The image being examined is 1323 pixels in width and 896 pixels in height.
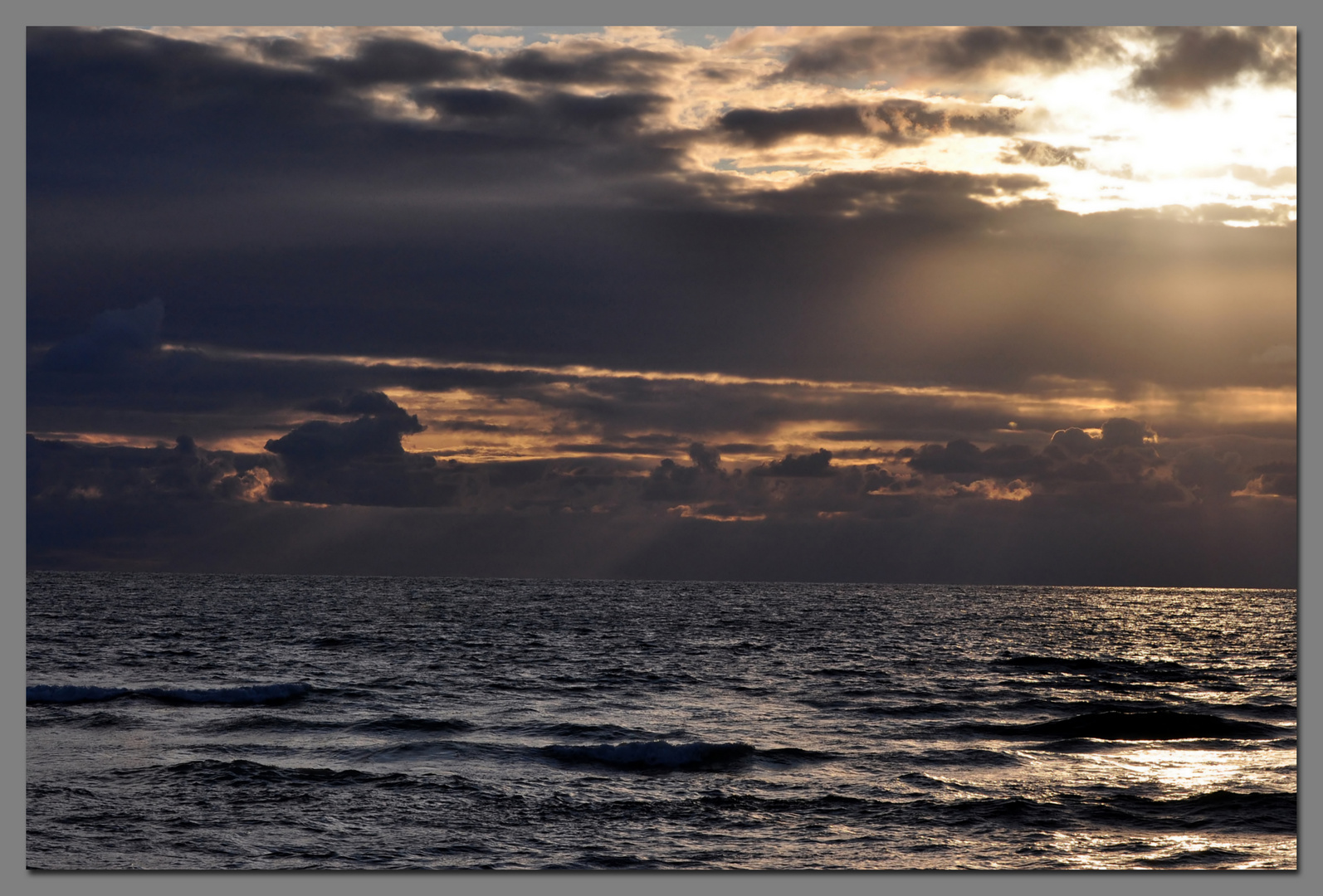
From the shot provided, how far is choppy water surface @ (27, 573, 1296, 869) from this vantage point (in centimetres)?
1178

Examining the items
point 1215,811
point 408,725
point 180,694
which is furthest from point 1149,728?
point 180,694

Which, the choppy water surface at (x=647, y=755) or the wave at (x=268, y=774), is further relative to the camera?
the wave at (x=268, y=774)

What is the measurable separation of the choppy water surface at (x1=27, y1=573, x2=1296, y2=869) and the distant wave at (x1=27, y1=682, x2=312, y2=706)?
0.10 m

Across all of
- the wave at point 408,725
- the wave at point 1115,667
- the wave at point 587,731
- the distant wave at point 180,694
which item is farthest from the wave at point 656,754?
the wave at point 1115,667

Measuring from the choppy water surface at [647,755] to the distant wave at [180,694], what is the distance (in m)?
0.10

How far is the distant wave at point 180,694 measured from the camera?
19875 millimetres

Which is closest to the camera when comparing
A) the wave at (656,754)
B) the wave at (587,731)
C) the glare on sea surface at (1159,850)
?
the glare on sea surface at (1159,850)

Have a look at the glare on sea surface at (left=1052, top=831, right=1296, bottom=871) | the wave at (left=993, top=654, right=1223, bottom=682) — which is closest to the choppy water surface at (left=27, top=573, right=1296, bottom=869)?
the glare on sea surface at (left=1052, top=831, right=1296, bottom=871)

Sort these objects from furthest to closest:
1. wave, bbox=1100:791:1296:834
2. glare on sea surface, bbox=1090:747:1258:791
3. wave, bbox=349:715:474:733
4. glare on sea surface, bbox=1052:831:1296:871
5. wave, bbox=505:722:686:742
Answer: wave, bbox=349:715:474:733 → wave, bbox=505:722:686:742 → glare on sea surface, bbox=1090:747:1258:791 → wave, bbox=1100:791:1296:834 → glare on sea surface, bbox=1052:831:1296:871

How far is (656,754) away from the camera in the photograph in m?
16.4

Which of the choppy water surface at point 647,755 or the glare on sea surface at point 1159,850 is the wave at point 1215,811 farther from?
the glare on sea surface at point 1159,850

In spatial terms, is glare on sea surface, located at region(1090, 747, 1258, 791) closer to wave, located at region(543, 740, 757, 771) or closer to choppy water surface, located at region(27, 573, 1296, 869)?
choppy water surface, located at region(27, 573, 1296, 869)

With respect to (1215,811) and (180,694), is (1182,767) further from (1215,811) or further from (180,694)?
(180,694)

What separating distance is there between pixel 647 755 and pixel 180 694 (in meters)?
11.9
